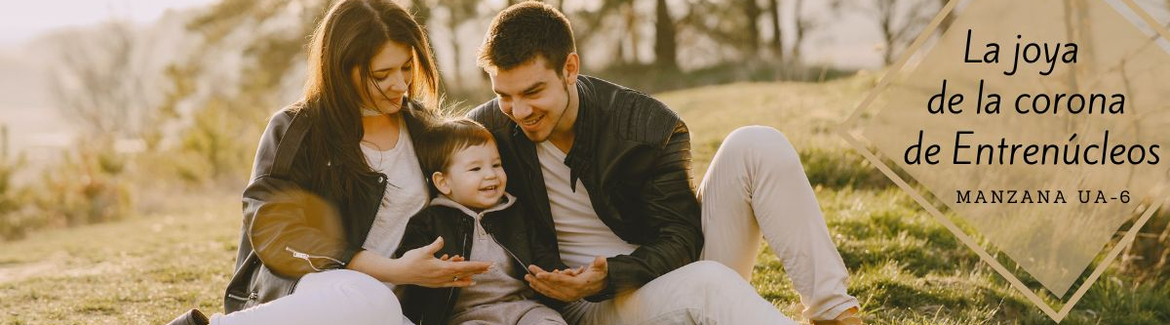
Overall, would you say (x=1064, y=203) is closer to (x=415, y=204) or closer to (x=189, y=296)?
(x=415, y=204)

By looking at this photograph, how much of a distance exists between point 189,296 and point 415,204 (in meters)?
1.88

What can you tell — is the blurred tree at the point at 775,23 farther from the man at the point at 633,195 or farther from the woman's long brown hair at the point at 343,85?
the woman's long brown hair at the point at 343,85

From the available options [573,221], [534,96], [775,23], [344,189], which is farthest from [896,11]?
[344,189]

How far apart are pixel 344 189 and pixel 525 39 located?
0.69m

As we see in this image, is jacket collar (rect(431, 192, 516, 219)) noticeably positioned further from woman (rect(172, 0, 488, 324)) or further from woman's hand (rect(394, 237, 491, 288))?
woman's hand (rect(394, 237, 491, 288))

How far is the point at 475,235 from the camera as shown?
9.91ft

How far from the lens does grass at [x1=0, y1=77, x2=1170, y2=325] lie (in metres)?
4.04

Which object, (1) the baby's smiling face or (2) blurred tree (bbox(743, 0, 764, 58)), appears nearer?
(1) the baby's smiling face

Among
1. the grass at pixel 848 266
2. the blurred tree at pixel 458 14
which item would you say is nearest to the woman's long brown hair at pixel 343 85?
the grass at pixel 848 266

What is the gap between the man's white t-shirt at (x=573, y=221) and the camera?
127 inches

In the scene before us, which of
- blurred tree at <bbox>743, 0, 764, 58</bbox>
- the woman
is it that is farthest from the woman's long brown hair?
blurred tree at <bbox>743, 0, 764, 58</bbox>

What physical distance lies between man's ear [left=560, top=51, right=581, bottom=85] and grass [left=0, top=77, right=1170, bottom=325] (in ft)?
4.16

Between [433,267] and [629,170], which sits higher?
[629,170]

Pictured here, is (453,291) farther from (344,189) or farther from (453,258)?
(344,189)
